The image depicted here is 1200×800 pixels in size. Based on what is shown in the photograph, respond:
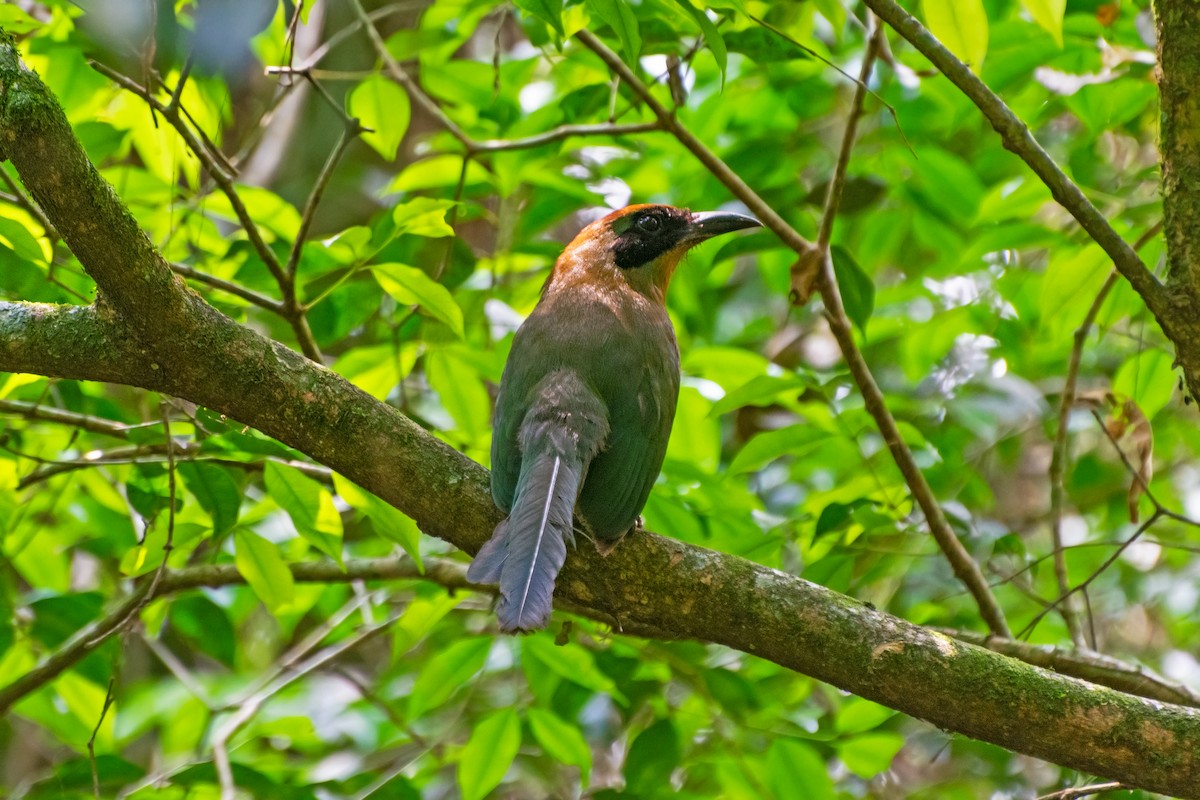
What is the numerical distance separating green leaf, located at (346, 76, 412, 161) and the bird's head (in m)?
0.74

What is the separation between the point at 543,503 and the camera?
2.71 meters

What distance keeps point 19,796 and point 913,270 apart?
15.1 ft

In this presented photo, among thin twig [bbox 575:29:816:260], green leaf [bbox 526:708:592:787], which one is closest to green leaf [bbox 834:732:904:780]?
green leaf [bbox 526:708:592:787]

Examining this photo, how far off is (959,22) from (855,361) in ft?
3.53

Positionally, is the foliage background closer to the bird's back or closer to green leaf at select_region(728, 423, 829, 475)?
green leaf at select_region(728, 423, 829, 475)

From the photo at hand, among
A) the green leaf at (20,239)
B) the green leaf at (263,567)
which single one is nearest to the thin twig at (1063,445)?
the green leaf at (263,567)

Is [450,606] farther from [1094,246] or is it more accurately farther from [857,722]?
[1094,246]

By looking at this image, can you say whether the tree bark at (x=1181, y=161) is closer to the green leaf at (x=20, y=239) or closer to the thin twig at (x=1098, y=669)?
the thin twig at (x=1098, y=669)

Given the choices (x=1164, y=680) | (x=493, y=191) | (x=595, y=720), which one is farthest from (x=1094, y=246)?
(x=595, y=720)

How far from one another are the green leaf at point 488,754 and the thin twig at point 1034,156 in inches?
82.3

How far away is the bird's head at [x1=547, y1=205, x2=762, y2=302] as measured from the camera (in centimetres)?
402

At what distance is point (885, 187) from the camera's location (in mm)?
4406

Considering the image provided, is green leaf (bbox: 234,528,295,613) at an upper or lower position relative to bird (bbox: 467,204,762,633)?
lower

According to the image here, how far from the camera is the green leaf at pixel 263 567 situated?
122 inches
